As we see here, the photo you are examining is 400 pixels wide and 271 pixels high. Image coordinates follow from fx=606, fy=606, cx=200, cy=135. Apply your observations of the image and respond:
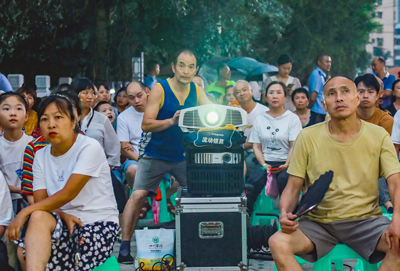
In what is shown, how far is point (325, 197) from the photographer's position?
3.83m

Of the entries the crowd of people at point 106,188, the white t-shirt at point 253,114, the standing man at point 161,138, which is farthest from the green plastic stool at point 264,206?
the crowd of people at point 106,188

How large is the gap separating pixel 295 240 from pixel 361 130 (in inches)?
32.5

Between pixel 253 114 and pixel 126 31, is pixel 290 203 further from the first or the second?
pixel 126 31

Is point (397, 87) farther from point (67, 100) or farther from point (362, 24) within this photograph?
point (362, 24)

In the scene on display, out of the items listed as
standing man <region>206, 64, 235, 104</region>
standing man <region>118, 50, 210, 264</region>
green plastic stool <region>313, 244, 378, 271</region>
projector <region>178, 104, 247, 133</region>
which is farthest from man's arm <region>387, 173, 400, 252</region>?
standing man <region>206, 64, 235, 104</region>

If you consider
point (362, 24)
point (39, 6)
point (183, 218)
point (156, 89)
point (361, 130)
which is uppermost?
point (362, 24)

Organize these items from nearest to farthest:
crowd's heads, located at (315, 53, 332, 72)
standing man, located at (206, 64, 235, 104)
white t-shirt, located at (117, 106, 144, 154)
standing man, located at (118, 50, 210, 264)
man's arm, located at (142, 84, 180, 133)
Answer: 1. man's arm, located at (142, 84, 180, 133)
2. standing man, located at (118, 50, 210, 264)
3. white t-shirt, located at (117, 106, 144, 154)
4. crowd's heads, located at (315, 53, 332, 72)
5. standing man, located at (206, 64, 235, 104)

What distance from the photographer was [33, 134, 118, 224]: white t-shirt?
4004 mm

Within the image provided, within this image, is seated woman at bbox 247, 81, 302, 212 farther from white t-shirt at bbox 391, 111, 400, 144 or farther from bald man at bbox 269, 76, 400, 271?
bald man at bbox 269, 76, 400, 271

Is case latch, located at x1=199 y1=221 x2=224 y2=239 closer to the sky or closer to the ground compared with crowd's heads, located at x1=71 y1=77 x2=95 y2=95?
closer to the ground

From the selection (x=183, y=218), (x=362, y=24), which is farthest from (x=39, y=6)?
(x=362, y=24)

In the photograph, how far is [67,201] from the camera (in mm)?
3895

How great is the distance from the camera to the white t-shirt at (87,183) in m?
4.00

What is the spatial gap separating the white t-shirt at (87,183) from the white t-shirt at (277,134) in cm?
253
